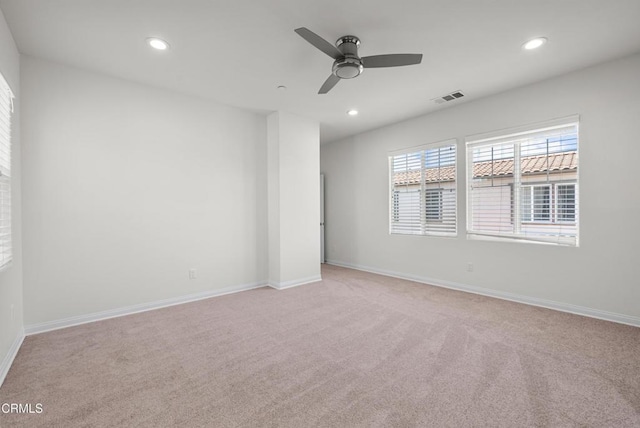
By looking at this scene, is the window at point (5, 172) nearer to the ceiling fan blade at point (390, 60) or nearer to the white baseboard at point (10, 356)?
the white baseboard at point (10, 356)

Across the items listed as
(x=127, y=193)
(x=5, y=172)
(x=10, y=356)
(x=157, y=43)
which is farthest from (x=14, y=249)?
(x=157, y=43)

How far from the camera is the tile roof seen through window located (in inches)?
133

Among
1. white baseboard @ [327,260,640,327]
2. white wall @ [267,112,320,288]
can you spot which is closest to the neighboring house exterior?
white baseboard @ [327,260,640,327]

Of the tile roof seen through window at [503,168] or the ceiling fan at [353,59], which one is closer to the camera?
the ceiling fan at [353,59]

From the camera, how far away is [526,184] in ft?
12.1

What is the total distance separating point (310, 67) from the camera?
3061 mm

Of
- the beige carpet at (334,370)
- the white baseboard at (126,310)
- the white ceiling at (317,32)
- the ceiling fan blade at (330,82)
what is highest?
the white ceiling at (317,32)

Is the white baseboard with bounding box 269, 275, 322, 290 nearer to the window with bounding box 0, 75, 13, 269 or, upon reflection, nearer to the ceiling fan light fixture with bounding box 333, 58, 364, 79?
the window with bounding box 0, 75, 13, 269

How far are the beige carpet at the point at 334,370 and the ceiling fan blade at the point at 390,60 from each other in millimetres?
2472

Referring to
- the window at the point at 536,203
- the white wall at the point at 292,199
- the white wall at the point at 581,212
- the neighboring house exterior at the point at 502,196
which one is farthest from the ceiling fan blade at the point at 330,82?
the window at the point at 536,203

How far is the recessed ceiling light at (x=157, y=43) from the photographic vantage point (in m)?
2.56

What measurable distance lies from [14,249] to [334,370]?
2.97 m

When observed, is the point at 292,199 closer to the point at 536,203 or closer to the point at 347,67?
the point at 347,67

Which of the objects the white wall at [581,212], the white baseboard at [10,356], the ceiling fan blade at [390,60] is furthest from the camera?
the white wall at [581,212]
